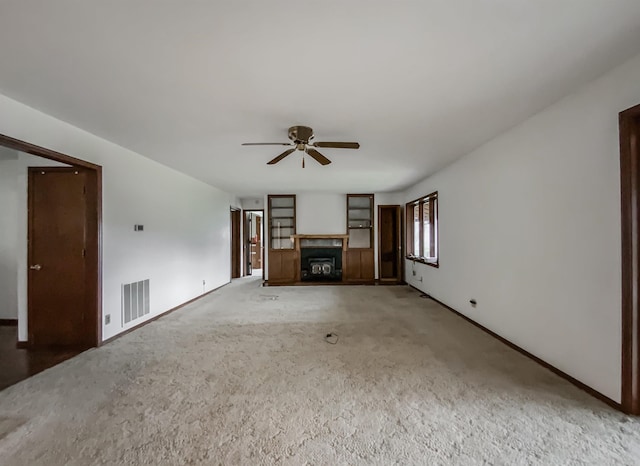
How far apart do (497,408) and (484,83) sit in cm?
227

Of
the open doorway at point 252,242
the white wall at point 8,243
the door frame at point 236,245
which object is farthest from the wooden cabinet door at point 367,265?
the white wall at point 8,243

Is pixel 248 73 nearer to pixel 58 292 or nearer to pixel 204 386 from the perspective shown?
pixel 204 386

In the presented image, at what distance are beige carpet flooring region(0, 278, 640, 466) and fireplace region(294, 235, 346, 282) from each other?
399 cm

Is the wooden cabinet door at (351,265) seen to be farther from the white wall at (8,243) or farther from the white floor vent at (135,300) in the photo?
the white wall at (8,243)

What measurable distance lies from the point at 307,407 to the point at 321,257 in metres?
5.57

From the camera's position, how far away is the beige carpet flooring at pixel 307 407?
1649mm

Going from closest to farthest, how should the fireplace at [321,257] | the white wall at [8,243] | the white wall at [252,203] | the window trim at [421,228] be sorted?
the white wall at [8,243]
the window trim at [421,228]
the fireplace at [321,257]
the white wall at [252,203]

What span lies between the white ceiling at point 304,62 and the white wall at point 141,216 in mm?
198

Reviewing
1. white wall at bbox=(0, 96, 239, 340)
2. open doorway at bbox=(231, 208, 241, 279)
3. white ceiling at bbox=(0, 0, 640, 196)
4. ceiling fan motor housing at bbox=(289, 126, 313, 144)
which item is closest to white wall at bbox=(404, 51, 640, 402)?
white ceiling at bbox=(0, 0, 640, 196)

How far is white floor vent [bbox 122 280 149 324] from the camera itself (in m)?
3.72

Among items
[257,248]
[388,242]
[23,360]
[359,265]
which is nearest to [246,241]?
[257,248]

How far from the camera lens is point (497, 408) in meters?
2.04

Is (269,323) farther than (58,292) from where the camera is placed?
Yes

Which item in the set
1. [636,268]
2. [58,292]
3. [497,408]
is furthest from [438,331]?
[58,292]
